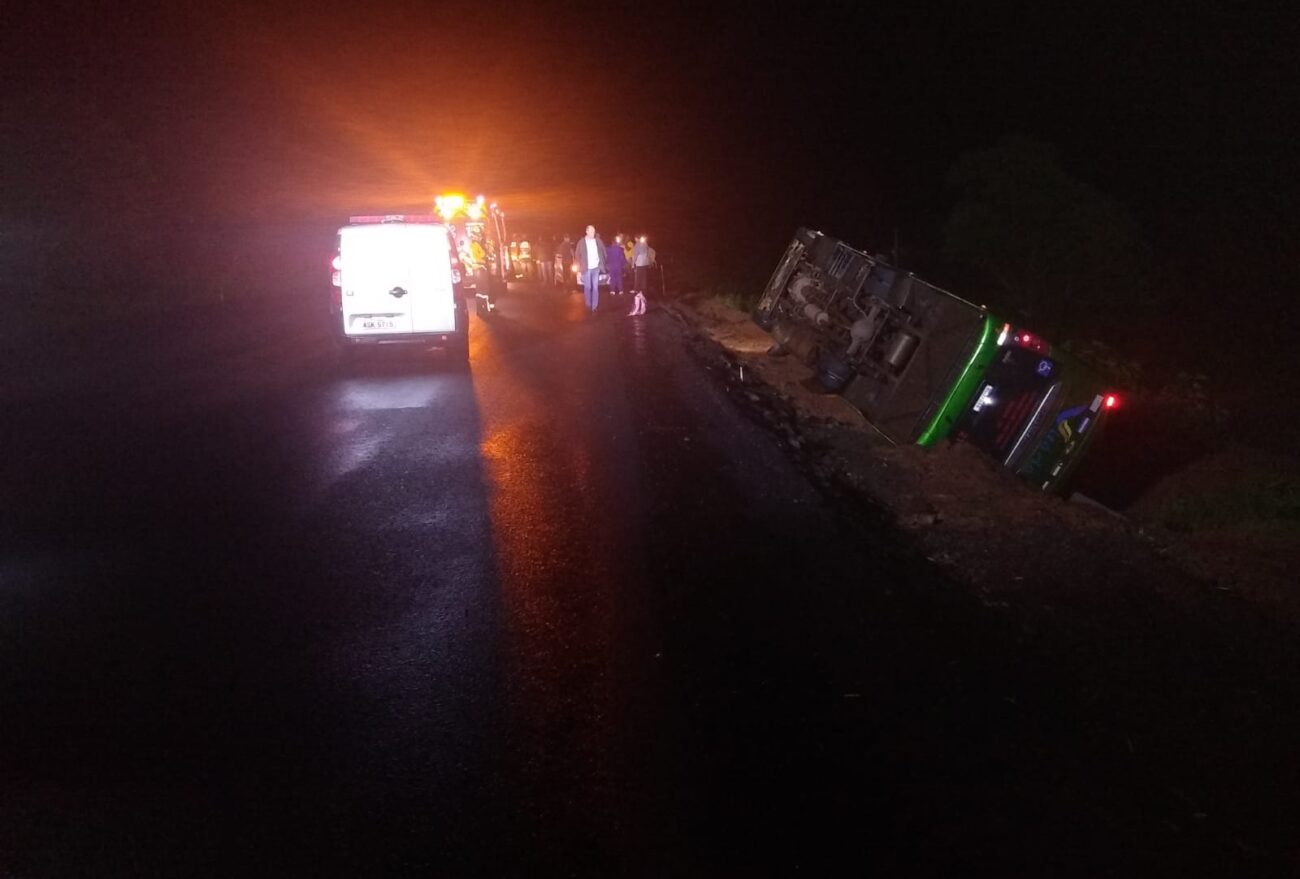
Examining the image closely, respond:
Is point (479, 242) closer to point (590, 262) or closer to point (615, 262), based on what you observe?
point (615, 262)

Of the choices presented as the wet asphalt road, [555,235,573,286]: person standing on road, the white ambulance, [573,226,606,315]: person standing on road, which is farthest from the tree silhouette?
[555,235,573,286]: person standing on road

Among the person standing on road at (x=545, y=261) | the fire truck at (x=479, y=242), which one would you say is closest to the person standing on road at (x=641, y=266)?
the fire truck at (x=479, y=242)

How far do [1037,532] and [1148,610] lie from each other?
5.27ft

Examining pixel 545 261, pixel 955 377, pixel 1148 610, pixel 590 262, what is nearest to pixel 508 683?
pixel 1148 610

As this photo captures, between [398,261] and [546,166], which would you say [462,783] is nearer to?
[398,261]

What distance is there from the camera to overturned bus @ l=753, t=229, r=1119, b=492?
10266 millimetres

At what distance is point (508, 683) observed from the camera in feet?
19.5

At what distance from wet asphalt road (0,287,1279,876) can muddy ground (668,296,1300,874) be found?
30 cm

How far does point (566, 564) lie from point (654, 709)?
7.60ft

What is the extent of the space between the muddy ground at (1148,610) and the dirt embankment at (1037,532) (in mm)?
19

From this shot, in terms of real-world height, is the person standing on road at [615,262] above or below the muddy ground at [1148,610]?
below

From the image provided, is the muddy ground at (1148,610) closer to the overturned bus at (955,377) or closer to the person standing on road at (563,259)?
the overturned bus at (955,377)

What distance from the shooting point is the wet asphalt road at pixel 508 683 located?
4566mm

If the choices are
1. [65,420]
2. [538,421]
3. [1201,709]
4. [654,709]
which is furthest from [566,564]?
[65,420]
